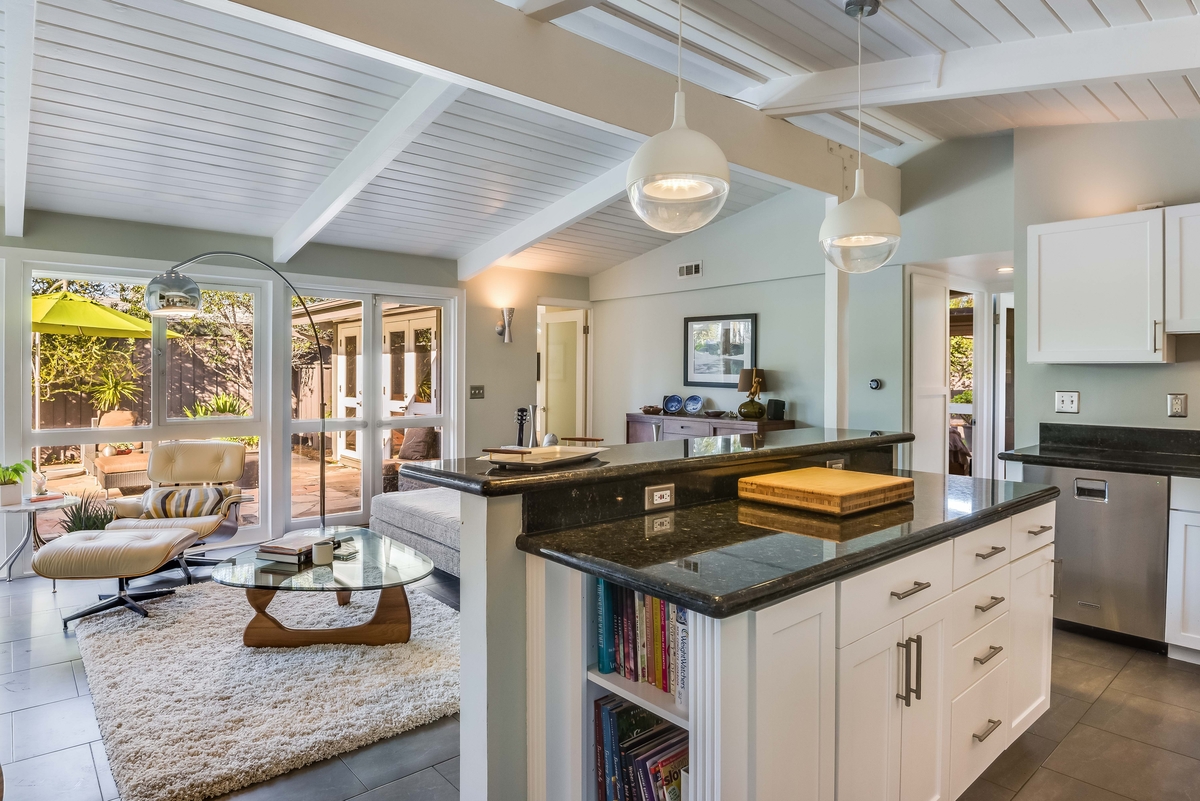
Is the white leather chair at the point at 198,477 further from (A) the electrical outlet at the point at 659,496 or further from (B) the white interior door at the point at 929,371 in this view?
(B) the white interior door at the point at 929,371

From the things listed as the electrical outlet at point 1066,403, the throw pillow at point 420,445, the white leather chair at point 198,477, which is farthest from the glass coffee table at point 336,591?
the electrical outlet at point 1066,403

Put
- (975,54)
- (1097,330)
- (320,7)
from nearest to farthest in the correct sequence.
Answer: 1. (320,7)
2. (975,54)
3. (1097,330)

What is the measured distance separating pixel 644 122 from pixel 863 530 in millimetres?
2239

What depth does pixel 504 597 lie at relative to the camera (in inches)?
66.2

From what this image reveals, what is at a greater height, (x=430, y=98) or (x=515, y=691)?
(x=430, y=98)

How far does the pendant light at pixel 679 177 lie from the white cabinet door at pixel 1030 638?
1504mm

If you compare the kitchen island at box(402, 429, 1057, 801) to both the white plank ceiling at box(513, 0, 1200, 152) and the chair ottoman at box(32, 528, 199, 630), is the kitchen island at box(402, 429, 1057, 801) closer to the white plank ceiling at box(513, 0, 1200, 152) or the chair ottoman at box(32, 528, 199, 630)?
the white plank ceiling at box(513, 0, 1200, 152)

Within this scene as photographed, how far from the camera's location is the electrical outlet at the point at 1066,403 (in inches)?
144

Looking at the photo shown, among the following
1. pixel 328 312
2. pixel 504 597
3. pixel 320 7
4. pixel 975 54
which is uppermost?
pixel 975 54

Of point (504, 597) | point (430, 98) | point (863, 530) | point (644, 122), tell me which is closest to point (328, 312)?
point (430, 98)

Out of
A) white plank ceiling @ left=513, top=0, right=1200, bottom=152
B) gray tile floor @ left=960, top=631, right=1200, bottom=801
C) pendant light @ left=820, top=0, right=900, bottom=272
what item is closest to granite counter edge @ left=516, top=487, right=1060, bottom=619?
gray tile floor @ left=960, top=631, right=1200, bottom=801

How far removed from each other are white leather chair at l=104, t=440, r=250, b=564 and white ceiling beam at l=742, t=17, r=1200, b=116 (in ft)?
12.9

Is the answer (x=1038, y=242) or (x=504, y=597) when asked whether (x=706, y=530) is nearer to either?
(x=504, y=597)

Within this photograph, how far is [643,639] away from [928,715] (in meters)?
0.83
